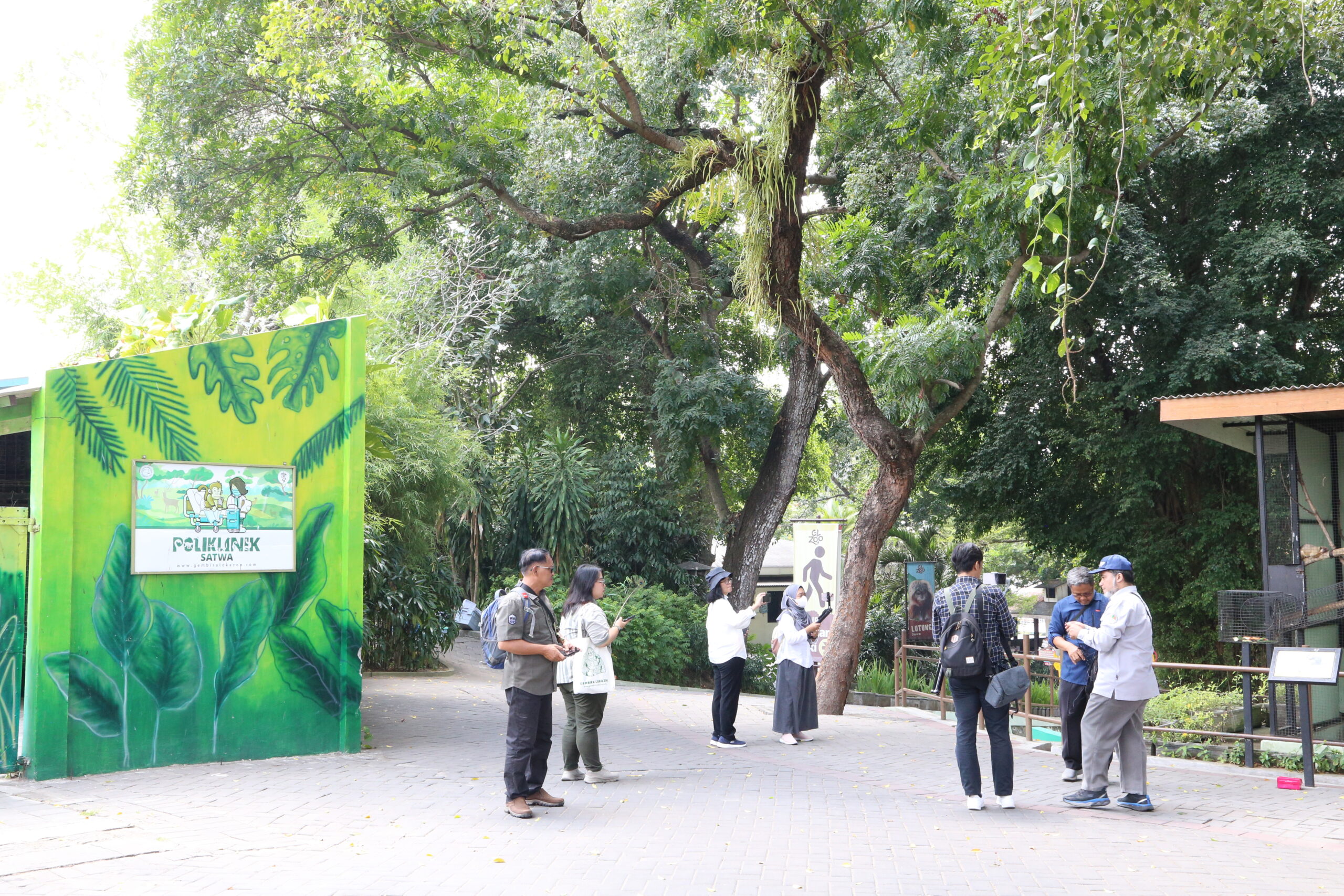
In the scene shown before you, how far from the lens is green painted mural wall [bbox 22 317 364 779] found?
24.3ft

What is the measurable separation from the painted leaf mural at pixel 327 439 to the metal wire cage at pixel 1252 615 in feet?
26.3

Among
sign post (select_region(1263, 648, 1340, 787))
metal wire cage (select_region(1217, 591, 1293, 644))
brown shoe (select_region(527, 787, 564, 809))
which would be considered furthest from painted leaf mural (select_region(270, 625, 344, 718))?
metal wire cage (select_region(1217, 591, 1293, 644))

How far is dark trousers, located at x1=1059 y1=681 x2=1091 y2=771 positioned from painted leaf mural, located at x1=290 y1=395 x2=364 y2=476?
5949mm

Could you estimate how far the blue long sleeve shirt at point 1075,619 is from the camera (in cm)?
786

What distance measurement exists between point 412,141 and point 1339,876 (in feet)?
43.5

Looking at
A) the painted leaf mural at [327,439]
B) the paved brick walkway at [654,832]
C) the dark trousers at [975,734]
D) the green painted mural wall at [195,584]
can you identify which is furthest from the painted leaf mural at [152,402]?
the dark trousers at [975,734]

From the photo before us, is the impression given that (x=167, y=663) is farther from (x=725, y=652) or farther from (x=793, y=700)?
(x=793, y=700)

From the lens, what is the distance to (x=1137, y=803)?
7.07 m

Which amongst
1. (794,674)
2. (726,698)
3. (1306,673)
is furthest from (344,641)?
(1306,673)

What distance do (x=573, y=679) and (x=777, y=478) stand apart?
13672mm

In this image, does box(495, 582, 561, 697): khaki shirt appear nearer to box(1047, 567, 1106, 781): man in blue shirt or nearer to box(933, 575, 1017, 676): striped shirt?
box(933, 575, 1017, 676): striped shirt

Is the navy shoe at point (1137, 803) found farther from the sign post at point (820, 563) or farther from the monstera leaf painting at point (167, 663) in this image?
the sign post at point (820, 563)

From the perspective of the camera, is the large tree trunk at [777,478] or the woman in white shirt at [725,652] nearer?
the woman in white shirt at [725,652]

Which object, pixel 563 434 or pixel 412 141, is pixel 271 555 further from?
pixel 563 434
